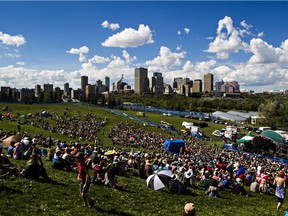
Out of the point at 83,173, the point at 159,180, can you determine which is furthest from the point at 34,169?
the point at 159,180

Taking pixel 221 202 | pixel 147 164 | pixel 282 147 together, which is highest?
pixel 147 164

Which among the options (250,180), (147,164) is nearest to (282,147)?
(250,180)

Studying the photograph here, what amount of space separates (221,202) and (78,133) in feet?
109

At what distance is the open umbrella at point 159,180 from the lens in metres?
13.1

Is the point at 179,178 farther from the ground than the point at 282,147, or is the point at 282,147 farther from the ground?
the point at 179,178

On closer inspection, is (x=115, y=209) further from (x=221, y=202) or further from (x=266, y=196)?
(x=266, y=196)

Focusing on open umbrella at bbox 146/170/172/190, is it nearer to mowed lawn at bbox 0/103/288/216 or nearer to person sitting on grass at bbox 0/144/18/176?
mowed lawn at bbox 0/103/288/216

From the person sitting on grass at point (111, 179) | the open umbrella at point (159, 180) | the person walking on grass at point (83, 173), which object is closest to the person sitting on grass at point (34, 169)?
the person sitting on grass at point (111, 179)

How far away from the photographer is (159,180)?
43.1 feet

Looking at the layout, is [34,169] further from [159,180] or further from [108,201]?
[159,180]

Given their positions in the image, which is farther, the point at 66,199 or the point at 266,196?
the point at 266,196

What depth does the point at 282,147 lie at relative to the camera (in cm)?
4206

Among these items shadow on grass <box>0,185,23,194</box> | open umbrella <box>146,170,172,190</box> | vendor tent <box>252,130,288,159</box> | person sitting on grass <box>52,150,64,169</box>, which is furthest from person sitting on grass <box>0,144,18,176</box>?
vendor tent <box>252,130,288,159</box>

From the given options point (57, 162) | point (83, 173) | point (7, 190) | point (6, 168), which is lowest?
point (57, 162)
